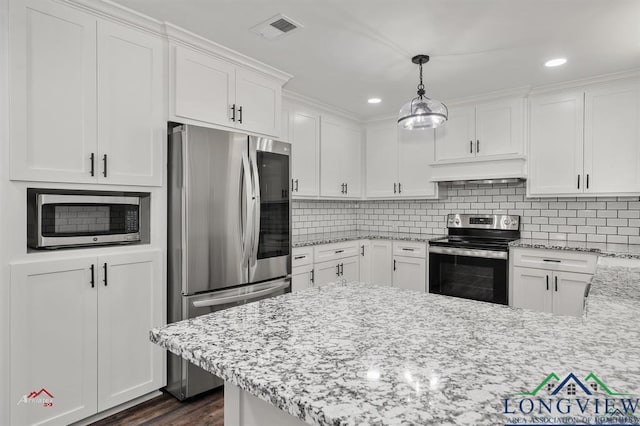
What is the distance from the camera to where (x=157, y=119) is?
7.76ft

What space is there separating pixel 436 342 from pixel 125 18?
248 cm

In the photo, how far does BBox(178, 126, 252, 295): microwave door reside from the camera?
2.34 m

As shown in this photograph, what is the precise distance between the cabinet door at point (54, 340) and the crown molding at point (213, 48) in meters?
1.55

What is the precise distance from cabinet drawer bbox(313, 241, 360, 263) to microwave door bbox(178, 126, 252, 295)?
117cm

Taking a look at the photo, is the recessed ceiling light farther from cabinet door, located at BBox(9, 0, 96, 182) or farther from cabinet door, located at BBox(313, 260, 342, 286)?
cabinet door, located at BBox(9, 0, 96, 182)

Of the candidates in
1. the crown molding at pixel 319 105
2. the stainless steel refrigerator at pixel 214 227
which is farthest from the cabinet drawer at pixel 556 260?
the crown molding at pixel 319 105

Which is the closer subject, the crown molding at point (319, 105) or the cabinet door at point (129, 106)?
the cabinet door at point (129, 106)

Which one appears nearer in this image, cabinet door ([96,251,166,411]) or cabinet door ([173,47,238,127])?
cabinet door ([96,251,166,411])

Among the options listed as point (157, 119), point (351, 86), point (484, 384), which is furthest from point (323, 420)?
point (351, 86)

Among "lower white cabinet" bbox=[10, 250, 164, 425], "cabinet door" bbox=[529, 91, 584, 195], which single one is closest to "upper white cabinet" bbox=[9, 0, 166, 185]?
"lower white cabinet" bbox=[10, 250, 164, 425]

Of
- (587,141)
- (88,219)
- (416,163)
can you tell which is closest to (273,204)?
(88,219)

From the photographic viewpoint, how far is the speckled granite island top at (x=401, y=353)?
0.64 m

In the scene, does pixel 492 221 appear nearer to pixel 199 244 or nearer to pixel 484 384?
pixel 199 244

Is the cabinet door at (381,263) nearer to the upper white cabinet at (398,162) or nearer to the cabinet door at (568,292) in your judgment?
the upper white cabinet at (398,162)
